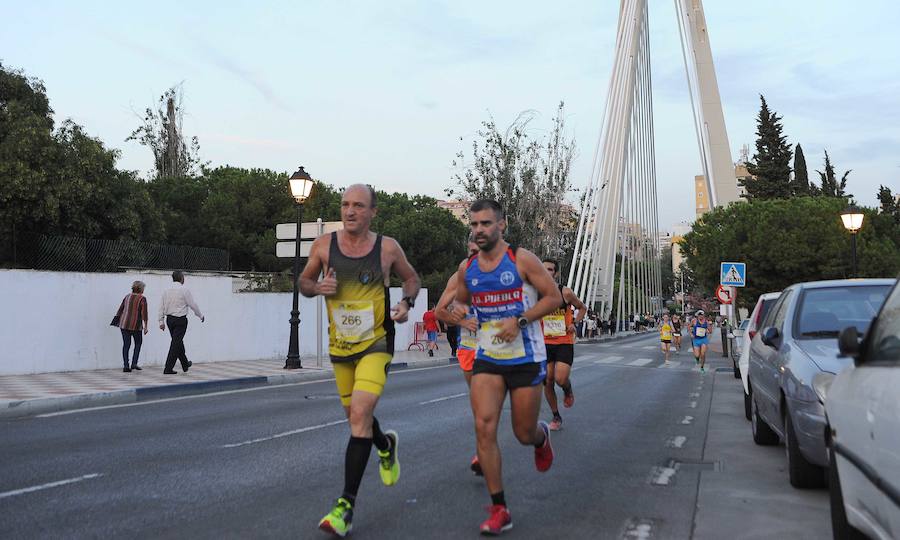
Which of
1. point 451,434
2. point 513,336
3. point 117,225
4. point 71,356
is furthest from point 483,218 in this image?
point 117,225

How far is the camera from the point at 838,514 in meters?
4.27

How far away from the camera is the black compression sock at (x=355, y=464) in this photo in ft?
16.5

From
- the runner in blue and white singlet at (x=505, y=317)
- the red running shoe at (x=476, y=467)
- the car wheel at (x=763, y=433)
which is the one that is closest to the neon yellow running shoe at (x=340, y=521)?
the runner in blue and white singlet at (x=505, y=317)

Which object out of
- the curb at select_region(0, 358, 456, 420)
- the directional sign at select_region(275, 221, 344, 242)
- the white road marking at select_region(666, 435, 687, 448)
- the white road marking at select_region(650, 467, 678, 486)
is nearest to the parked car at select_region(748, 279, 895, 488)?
the white road marking at select_region(666, 435, 687, 448)

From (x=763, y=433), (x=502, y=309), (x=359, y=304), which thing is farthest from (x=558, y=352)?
(x=359, y=304)

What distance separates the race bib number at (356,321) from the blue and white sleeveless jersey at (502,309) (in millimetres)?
656

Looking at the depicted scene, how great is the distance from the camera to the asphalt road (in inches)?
207

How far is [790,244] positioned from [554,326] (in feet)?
142

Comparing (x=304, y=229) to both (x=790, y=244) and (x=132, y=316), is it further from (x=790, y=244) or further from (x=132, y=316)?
(x=790, y=244)

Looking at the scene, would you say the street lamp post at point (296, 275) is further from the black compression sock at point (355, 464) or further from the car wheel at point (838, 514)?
the car wheel at point (838, 514)

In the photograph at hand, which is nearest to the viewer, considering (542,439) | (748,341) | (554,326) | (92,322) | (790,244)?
(542,439)

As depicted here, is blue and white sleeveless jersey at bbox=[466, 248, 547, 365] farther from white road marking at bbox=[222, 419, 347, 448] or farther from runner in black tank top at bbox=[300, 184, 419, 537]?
white road marking at bbox=[222, 419, 347, 448]

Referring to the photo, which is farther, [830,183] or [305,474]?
[830,183]

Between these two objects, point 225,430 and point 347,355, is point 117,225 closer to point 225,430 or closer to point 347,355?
point 225,430
